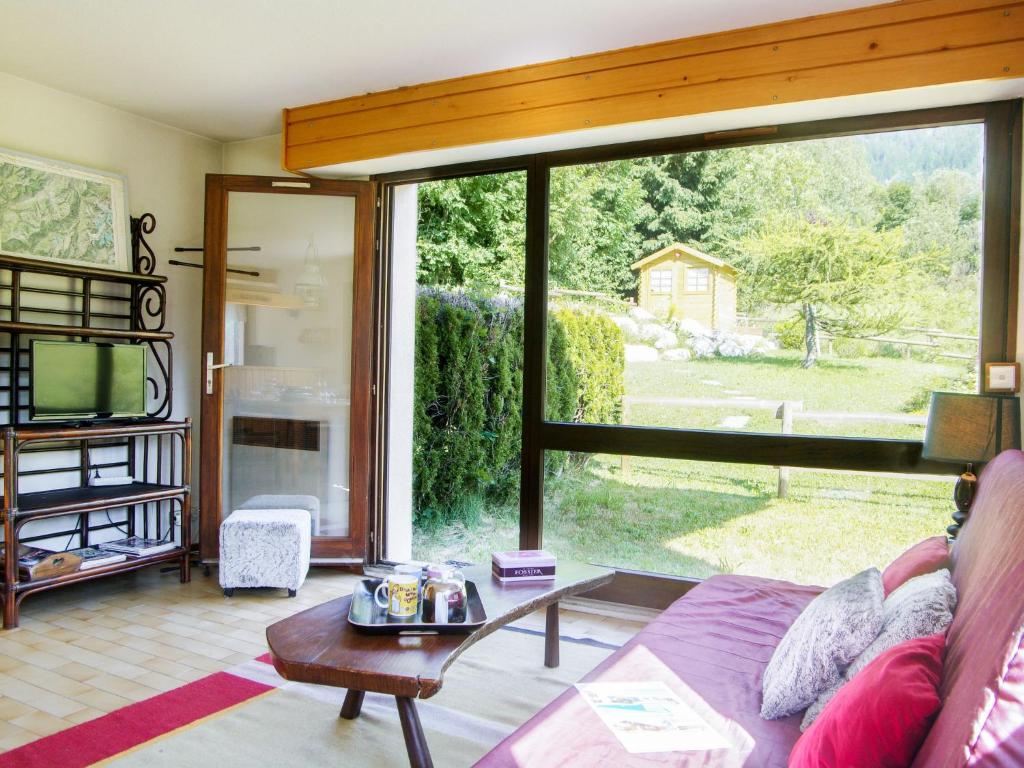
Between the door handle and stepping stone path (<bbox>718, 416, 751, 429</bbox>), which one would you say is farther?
the door handle

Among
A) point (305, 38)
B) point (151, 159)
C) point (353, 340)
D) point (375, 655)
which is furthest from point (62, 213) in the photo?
point (375, 655)

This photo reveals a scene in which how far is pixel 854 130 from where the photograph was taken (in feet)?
9.91

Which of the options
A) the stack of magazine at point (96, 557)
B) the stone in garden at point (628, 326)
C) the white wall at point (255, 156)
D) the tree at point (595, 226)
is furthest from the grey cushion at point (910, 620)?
the white wall at point (255, 156)

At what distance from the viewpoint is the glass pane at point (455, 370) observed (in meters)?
4.09

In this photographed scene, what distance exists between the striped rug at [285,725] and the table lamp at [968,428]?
4.83 ft

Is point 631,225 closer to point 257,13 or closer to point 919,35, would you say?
point 919,35

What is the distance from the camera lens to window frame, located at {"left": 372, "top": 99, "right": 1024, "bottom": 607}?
2.79 meters

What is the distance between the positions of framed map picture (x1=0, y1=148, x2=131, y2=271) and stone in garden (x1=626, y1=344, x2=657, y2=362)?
2727 mm

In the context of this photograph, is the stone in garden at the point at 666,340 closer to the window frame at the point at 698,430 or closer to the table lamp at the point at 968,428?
the window frame at the point at 698,430

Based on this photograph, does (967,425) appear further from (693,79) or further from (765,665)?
(693,79)

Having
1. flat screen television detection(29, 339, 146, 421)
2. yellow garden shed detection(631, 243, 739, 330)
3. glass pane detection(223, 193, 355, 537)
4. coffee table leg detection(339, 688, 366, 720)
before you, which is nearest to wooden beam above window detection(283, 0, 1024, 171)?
glass pane detection(223, 193, 355, 537)

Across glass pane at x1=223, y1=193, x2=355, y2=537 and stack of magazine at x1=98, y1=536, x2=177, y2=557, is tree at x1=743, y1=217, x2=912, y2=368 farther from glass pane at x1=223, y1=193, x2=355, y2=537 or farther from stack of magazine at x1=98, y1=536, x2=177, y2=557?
stack of magazine at x1=98, y1=536, x2=177, y2=557

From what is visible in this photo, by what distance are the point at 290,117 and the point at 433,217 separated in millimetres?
940

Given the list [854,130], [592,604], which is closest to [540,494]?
[592,604]
